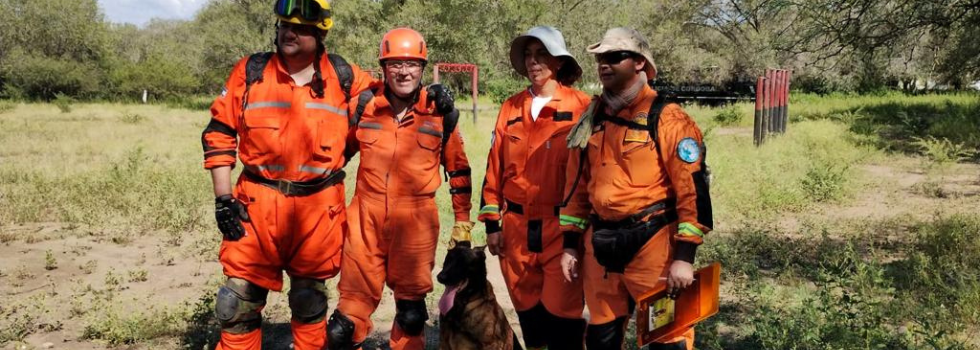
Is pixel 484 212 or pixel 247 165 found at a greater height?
pixel 247 165

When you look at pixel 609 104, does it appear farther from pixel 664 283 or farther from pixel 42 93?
pixel 42 93

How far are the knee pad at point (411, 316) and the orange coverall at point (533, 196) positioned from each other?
56cm

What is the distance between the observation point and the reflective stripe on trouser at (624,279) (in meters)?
3.12

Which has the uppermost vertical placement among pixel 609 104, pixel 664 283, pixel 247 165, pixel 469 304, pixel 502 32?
pixel 502 32

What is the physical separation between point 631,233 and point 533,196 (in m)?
0.77

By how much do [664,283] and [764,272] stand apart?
3.92 metres

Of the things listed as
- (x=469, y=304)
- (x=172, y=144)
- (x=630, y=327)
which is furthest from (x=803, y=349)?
(x=172, y=144)

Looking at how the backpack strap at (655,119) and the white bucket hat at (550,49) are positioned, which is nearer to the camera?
the backpack strap at (655,119)

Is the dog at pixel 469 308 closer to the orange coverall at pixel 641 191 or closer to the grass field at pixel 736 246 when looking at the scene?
the orange coverall at pixel 641 191

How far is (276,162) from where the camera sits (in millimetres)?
3621

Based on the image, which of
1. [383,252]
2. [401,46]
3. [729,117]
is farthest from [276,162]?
[729,117]

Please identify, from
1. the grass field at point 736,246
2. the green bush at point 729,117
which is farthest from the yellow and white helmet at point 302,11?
the green bush at point 729,117

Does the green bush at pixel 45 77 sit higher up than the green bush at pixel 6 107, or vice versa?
the green bush at pixel 45 77

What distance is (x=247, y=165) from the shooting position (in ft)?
12.0
